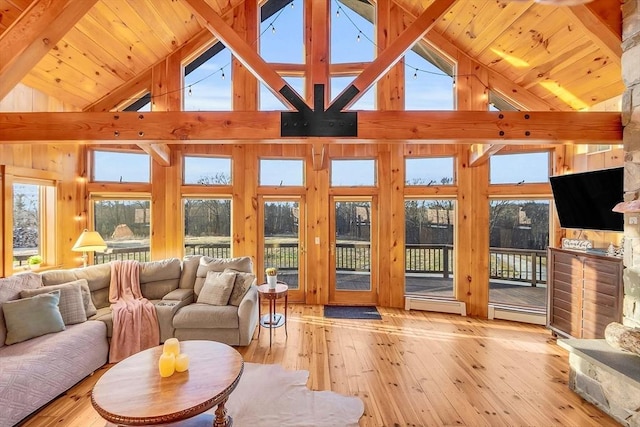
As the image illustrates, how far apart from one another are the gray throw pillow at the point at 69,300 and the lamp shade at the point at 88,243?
981 mm

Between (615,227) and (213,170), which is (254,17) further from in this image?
(615,227)

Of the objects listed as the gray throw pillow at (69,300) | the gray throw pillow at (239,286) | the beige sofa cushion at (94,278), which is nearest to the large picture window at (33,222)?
the beige sofa cushion at (94,278)

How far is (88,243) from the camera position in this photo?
4266 millimetres

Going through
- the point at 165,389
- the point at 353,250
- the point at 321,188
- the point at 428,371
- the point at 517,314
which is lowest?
the point at 428,371

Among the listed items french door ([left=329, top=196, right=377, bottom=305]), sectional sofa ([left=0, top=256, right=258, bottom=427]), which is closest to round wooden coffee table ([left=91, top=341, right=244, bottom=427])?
sectional sofa ([left=0, top=256, right=258, bottom=427])

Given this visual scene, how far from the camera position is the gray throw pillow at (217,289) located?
3875mm

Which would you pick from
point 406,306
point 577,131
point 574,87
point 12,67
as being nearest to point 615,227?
point 577,131

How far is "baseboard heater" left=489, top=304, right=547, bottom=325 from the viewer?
15.0ft

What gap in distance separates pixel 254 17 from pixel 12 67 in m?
3.60

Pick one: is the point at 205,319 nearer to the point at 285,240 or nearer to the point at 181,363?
the point at 181,363

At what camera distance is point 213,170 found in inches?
212

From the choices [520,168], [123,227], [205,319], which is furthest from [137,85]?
[520,168]

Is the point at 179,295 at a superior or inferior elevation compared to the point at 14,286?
inferior

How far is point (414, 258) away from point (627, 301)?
9.59 ft
